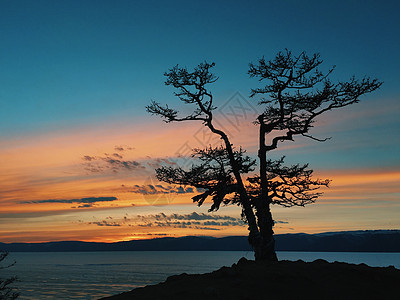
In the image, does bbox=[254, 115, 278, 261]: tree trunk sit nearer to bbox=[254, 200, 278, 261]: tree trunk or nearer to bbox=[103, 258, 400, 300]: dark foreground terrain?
bbox=[254, 200, 278, 261]: tree trunk

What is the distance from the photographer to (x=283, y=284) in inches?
510

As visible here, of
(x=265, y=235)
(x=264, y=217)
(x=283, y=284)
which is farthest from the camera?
(x=264, y=217)

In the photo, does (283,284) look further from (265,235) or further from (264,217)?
(264,217)

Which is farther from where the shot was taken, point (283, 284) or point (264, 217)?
point (264, 217)

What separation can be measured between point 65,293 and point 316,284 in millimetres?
114895

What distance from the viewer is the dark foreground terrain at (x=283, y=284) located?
1215cm

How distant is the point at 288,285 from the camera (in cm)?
1291

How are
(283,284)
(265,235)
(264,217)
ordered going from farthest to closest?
(264,217), (265,235), (283,284)

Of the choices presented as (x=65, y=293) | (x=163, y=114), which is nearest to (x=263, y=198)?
(x=163, y=114)

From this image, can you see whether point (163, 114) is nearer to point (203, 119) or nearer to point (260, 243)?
point (203, 119)

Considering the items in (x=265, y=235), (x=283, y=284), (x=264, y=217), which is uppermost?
(x=264, y=217)

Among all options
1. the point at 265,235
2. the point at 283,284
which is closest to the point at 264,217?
the point at 265,235

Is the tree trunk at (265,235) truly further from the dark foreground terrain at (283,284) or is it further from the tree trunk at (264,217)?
the dark foreground terrain at (283,284)

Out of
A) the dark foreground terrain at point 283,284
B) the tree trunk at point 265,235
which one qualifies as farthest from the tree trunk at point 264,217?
the dark foreground terrain at point 283,284
